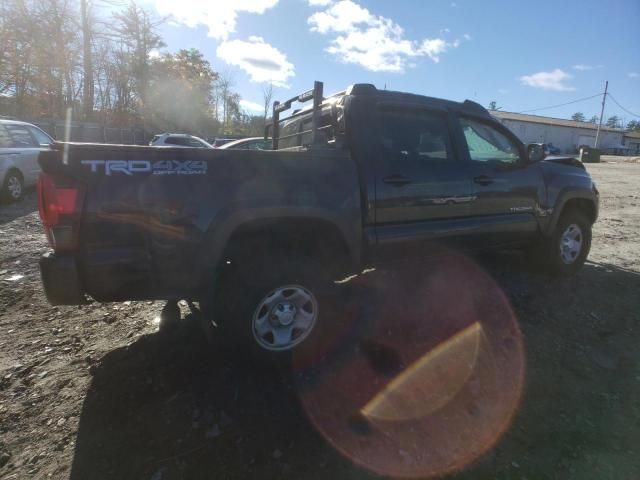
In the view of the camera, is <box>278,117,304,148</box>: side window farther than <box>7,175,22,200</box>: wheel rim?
No

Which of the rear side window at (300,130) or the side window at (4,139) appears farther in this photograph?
the side window at (4,139)

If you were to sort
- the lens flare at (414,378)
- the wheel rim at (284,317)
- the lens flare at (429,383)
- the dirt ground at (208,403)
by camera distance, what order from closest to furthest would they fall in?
the dirt ground at (208,403) → the lens flare at (414,378) → the lens flare at (429,383) → the wheel rim at (284,317)

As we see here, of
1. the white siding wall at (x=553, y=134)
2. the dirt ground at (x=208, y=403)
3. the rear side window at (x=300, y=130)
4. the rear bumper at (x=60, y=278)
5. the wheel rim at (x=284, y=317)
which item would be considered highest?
the white siding wall at (x=553, y=134)

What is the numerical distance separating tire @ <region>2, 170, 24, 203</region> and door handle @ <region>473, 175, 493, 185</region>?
928 centimetres

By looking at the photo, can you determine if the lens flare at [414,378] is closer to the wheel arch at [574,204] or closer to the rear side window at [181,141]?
the wheel arch at [574,204]

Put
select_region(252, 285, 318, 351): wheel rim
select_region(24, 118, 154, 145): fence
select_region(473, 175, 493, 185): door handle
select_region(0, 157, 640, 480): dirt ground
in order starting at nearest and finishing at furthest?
select_region(0, 157, 640, 480): dirt ground
select_region(252, 285, 318, 351): wheel rim
select_region(473, 175, 493, 185): door handle
select_region(24, 118, 154, 145): fence

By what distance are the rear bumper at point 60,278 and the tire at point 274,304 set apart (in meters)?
0.84

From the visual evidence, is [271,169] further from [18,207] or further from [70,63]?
[70,63]

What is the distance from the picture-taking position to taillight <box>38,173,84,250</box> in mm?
2295

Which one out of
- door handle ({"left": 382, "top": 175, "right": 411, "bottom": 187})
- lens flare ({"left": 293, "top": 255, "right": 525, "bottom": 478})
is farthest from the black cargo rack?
lens flare ({"left": 293, "top": 255, "right": 525, "bottom": 478})

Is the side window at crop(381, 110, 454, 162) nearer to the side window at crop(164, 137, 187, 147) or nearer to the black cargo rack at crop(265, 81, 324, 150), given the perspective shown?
the black cargo rack at crop(265, 81, 324, 150)

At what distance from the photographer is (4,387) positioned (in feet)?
8.72

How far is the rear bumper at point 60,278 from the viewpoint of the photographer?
2340 mm

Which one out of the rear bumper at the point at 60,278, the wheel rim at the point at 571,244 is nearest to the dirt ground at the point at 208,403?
the rear bumper at the point at 60,278
